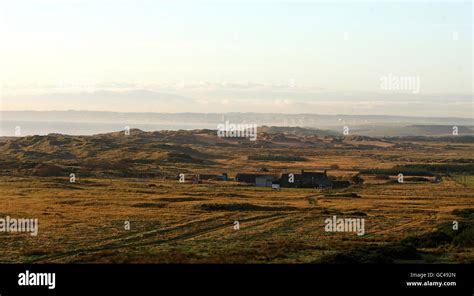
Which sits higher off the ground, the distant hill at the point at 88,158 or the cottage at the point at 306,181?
the distant hill at the point at 88,158

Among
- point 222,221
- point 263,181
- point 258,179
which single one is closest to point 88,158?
point 258,179

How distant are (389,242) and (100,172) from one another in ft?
233

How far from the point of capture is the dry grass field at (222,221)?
3391cm

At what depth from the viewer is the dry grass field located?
3391cm

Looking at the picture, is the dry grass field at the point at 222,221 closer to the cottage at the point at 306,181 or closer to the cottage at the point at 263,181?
the cottage at the point at 263,181

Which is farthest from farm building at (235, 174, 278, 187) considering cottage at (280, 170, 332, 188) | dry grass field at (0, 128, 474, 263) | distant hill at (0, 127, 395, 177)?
distant hill at (0, 127, 395, 177)

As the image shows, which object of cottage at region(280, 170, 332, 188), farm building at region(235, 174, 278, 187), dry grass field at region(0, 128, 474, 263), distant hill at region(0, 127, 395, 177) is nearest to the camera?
dry grass field at region(0, 128, 474, 263)

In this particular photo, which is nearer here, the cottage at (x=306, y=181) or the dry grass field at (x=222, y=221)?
the dry grass field at (x=222, y=221)

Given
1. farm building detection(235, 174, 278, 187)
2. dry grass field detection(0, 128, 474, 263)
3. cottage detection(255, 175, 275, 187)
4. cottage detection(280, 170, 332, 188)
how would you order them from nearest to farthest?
dry grass field detection(0, 128, 474, 263)
cottage detection(280, 170, 332, 188)
cottage detection(255, 175, 275, 187)
farm building detection(235, 174, 278, 187)

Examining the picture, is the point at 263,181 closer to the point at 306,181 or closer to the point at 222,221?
the point at 306,181

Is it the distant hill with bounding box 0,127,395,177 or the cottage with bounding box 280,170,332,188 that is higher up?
the distant hill with bounding box 0,127,395,177

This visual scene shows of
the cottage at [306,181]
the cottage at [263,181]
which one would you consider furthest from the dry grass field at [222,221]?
the cottage at [306,181]

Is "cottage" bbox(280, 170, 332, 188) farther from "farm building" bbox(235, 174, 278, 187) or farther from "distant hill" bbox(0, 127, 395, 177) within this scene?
"distant hill" bbox(0, 127, 395, 177)

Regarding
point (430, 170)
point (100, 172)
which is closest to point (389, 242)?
point (100, 172)
